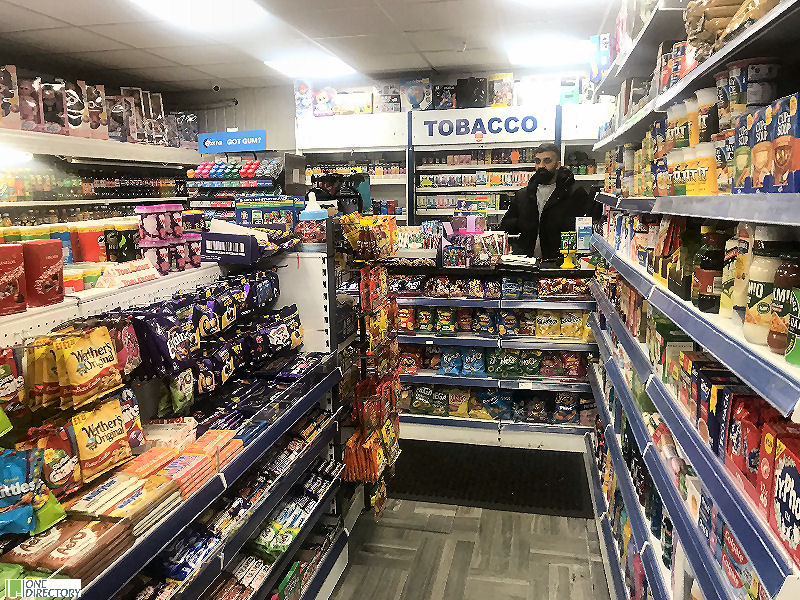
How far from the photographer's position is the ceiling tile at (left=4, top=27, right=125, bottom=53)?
240 inches

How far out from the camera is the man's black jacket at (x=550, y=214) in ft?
18.3

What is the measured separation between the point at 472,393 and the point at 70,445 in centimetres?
368

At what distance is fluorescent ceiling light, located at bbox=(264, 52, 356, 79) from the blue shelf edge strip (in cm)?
603

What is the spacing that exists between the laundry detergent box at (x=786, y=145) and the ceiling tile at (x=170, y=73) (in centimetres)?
793

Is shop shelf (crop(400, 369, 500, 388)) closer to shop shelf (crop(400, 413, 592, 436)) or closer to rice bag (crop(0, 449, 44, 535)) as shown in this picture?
shop shelf (crop(400, 413, 592, 436))

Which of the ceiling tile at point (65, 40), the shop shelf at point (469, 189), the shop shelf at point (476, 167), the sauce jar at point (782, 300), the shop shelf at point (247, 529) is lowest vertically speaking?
the shop shelf at point (247, 529)

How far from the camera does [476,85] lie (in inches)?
311

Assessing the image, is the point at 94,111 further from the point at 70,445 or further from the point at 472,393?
the point at 70,445

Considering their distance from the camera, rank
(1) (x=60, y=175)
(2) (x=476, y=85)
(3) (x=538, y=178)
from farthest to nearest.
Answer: (2) (x=476, y=85) → (1) (x=60, y=175) → (3) (x=538, y=178)

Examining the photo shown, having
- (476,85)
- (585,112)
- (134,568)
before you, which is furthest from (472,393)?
(476,85)

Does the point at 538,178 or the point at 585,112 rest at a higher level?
the point at 585,112

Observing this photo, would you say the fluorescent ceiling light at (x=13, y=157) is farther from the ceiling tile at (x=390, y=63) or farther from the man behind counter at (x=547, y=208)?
the man behind counter at (x=547, y=208)

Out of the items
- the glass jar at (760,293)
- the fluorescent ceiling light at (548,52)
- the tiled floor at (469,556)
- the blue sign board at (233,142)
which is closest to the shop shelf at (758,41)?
the glass jar at (760,293)

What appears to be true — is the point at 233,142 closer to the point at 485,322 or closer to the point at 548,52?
the point at 548,52
